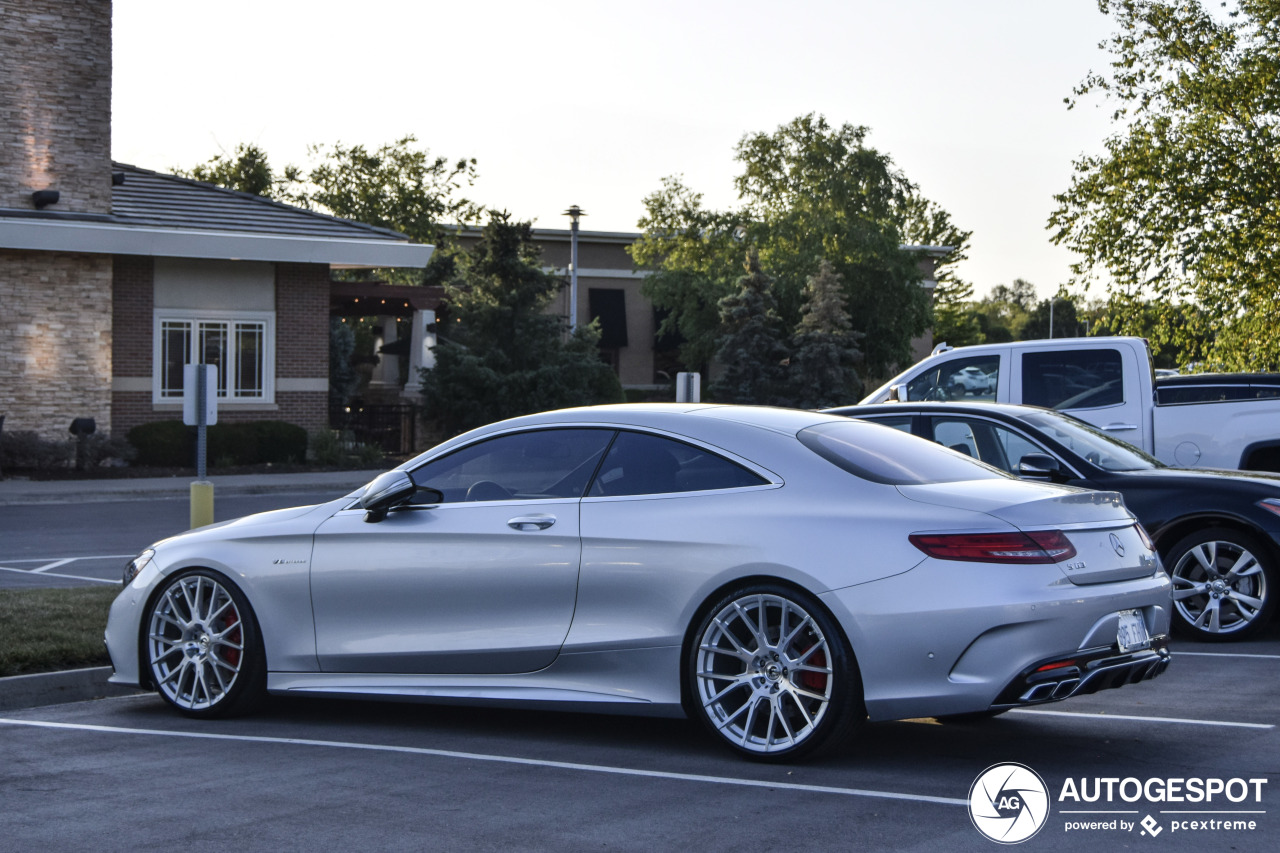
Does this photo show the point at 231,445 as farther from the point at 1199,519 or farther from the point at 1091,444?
the point at 1199,519

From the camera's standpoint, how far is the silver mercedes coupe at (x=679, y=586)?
5.57m

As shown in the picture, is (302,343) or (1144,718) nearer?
(1144,718)

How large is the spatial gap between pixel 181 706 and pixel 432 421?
25.4 meters

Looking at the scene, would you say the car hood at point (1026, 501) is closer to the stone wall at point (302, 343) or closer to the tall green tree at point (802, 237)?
the stone wall at point (302, 343)

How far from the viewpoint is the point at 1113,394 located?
486 inches

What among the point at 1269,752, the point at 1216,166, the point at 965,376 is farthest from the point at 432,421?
the point at 1269,752

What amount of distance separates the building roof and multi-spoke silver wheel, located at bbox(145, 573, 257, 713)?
20.8 metres

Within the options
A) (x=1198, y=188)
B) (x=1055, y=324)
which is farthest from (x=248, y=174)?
(x=1055, y=324)

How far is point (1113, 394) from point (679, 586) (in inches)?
297

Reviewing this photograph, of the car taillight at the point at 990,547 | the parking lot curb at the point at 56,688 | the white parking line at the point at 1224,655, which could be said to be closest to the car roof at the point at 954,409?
the white parking line at the point at 1224,655

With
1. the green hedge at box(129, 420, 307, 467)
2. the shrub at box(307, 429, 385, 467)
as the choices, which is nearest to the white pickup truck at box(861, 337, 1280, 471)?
the shrub at box(307, 429, 385, 467)

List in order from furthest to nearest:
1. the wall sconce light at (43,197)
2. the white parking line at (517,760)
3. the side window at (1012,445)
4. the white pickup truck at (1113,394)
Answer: the wall sconce light at (43,197) < the white pickup truck at (1113,394) < the side window at (1012,445) < the white parking line at (517,760)

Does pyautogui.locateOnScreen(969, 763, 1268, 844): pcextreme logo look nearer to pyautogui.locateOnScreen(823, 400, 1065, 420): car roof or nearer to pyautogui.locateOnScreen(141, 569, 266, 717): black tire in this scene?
pyautogui.locateOnScreen(141, 569, 266, 717): black tire

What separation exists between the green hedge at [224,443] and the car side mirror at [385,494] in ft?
68.9
